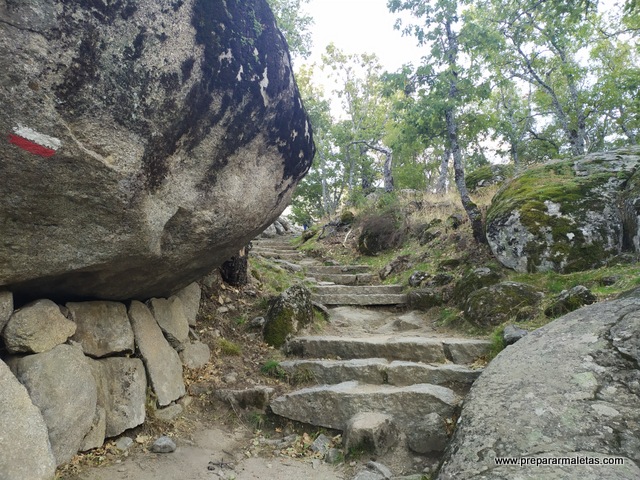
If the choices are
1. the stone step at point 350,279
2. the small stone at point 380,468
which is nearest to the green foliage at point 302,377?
the small stone at point 380,468

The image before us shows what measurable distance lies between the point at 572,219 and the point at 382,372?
425 cm

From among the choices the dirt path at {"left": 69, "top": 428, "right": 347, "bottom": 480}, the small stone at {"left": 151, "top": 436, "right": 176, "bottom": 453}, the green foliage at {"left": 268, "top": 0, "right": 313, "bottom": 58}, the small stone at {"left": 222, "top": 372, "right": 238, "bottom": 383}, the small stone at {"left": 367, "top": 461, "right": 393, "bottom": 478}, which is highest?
the green foliage at {"left": 268, "top": 0, "right": 313, "bottom": 58}

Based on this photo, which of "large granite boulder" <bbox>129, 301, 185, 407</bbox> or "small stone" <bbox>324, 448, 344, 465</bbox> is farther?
"large granite boulder" <bbox>129, 301, 185, 407</bbox>

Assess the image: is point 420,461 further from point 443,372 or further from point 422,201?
point 422,201

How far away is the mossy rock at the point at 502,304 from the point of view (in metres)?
5.14

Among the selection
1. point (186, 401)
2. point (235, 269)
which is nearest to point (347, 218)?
point (235, 269)

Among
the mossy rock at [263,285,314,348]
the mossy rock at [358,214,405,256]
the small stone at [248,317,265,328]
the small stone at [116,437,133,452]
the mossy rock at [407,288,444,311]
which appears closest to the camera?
the small stone at [116,437,133,452]

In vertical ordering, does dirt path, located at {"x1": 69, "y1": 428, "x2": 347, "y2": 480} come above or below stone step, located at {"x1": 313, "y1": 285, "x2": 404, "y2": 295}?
below

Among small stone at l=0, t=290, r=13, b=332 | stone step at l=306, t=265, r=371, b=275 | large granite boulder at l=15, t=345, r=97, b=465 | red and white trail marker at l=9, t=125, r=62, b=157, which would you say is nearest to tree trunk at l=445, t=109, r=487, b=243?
stone step at l=306, t=265, r=371, b=275

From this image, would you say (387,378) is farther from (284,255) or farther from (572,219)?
(284,255)

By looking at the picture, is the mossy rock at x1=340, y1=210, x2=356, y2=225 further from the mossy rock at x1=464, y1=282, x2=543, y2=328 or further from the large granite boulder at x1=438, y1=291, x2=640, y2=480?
the large granite boulder at x1=438, y1=291, x2=640, y2=480

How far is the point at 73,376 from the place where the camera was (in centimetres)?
321

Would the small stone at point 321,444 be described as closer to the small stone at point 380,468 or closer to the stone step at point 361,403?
the stone step at point 361,403

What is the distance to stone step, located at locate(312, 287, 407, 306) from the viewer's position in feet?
24.2
